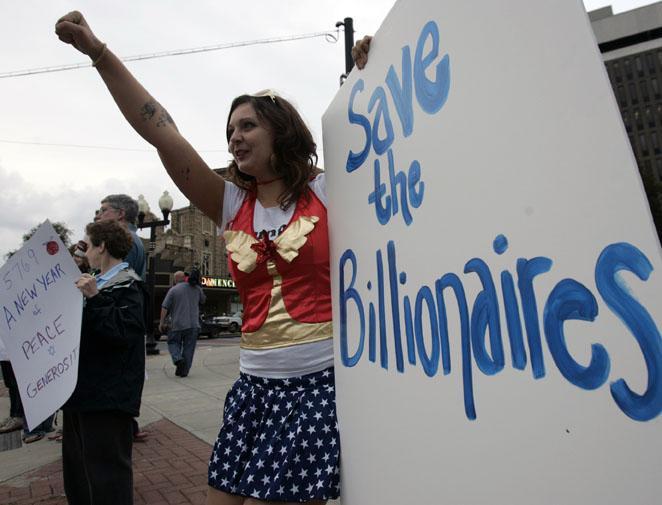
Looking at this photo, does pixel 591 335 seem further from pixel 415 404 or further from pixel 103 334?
pixel 103 334

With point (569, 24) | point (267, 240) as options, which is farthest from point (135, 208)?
point (569, 24)

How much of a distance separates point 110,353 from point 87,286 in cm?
33

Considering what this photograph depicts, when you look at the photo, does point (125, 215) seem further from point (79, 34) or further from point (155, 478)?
point (79, 34)

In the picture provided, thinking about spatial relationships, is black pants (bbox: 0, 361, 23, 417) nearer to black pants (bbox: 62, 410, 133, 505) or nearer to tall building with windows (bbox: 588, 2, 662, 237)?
black pants (bbox: 62, 410, 133, 505)

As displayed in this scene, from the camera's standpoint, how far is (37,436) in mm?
4281

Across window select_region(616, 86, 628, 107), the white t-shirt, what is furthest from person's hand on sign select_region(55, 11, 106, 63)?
window select_region(616, 86, 628, 107)

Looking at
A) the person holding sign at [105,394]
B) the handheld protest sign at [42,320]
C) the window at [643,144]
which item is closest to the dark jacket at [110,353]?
the person holding sign at [105,394]

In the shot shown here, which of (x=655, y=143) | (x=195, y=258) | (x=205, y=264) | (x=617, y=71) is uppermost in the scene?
(x=617, y=71)

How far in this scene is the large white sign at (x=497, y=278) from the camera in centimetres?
59

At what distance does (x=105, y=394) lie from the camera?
199 cm

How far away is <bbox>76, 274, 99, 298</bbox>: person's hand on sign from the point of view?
1921mm

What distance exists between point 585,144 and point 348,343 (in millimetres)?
723

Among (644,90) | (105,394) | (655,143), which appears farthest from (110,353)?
(644,90)

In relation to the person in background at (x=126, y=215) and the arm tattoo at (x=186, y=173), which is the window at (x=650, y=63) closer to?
the person in background at (x=126, y=215)
